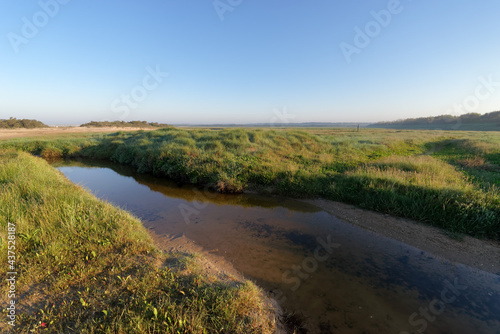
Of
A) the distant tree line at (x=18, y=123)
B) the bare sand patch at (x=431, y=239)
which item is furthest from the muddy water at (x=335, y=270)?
the distant tree line at (x=18, y=123)

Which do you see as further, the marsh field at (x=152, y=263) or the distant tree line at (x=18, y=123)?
the distant tree line at (x=18, y=123)

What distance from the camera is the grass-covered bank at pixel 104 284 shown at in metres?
2.89

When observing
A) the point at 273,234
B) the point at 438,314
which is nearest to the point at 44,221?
the point at 273,234

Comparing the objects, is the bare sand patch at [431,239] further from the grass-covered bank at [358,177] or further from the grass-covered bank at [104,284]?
the grass-covered bank at [104,284]

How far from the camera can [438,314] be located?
3.88 meters

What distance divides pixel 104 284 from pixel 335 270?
5.04 metres

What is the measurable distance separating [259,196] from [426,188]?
6977mm

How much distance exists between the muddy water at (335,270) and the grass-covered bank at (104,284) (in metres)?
1.06

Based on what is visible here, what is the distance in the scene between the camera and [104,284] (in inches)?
139

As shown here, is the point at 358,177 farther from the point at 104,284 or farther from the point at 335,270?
the point at 104,284

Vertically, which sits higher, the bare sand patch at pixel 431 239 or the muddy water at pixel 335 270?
the bare sand patch at pixel 431 239

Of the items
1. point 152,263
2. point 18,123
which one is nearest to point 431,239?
point 152,263

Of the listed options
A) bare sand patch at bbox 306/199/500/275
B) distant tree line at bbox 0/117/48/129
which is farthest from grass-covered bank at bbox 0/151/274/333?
distant tree line at bbox 0/117/48/129

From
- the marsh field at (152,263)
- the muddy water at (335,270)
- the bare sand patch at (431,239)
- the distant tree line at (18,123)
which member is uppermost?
the distant tree line at (18,123)
